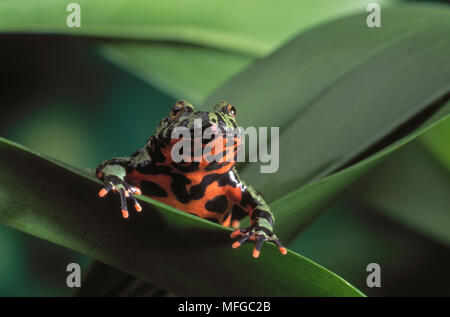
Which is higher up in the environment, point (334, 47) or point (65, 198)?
point (334, 47)

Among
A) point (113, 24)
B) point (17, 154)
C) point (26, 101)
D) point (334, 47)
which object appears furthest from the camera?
point (26, 101)

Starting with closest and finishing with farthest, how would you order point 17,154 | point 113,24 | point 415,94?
1. point 17,154
2. point 415,94
3. point 113,24

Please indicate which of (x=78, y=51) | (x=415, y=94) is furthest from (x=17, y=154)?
(x=78, y=51)

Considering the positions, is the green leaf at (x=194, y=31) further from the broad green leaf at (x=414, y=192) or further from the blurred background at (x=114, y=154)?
the broad green leaf at (x=414, y=192)

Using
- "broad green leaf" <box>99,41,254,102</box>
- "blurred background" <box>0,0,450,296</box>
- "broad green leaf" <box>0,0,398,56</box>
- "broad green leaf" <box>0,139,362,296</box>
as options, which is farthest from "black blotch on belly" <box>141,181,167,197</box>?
"blurred background" <box>0,0,450,296</box>

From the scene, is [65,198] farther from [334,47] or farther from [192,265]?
[334,47]

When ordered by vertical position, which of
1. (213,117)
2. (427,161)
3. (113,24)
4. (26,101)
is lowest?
(213,117)
